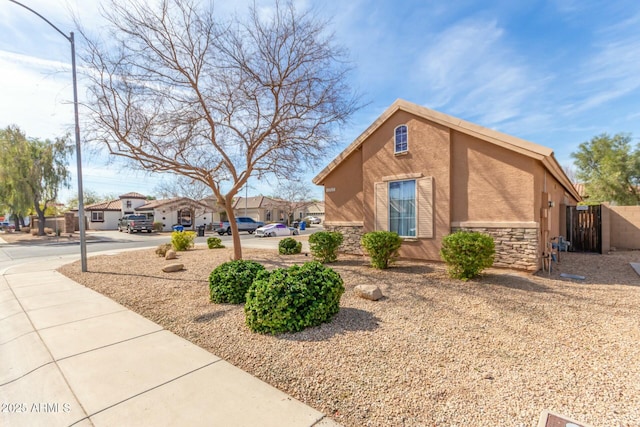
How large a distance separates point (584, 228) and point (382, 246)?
10194 mm

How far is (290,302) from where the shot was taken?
4184 millimetres

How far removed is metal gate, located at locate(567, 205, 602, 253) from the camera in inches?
461

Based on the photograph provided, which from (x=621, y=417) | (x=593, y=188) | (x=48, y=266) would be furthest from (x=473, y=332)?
(x=593, y=188)

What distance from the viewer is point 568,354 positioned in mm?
3461

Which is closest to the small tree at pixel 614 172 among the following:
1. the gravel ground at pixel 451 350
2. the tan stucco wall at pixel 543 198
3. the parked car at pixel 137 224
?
the tan stucco wall at pixel 543 198

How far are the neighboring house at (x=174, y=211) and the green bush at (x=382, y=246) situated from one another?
31.9 metres

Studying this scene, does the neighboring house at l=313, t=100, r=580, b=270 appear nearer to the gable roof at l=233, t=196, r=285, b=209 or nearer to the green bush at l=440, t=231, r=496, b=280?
the green bush at l=440, t=231, r=496, b=280

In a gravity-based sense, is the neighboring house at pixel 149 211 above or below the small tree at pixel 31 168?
below

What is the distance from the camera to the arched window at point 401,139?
31.3ft

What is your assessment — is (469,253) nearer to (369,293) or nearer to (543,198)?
(369,293)

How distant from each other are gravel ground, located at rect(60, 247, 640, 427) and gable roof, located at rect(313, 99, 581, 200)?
326 centimetres

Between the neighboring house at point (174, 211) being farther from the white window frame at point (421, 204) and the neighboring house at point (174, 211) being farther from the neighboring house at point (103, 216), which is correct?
the white window frame at point (421, 204)

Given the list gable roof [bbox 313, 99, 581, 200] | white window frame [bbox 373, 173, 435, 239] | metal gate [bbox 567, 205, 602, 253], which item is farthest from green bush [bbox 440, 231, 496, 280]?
metal gate [bbox 567, 205, 602, 253]

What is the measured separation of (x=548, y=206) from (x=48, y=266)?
57.0 feet
